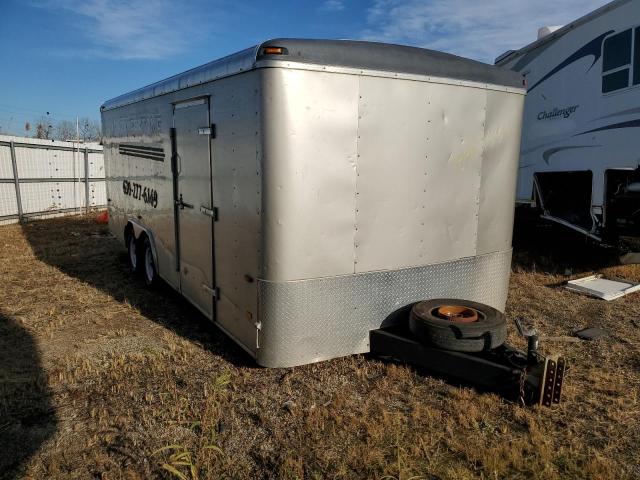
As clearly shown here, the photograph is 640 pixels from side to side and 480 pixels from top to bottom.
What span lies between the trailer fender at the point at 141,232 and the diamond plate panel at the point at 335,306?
3.01 m

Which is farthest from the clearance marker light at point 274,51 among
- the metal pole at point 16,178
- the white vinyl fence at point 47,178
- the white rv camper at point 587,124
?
the metal pole at point 16,178

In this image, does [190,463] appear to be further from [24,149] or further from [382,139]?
[24,149]

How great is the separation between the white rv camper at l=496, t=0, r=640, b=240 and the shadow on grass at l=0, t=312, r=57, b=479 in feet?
23.2

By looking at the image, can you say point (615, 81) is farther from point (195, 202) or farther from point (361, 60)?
point (195, 202)

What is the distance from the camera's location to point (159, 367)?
404 centimetres

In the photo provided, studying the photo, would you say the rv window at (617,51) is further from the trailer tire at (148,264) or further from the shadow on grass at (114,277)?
the trailer tire at (148,264)

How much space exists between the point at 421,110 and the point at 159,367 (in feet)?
10.3

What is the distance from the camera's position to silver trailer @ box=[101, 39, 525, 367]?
354 cm

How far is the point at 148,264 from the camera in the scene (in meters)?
6.67

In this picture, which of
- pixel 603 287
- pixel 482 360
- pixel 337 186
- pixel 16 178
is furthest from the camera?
pixel 16 178

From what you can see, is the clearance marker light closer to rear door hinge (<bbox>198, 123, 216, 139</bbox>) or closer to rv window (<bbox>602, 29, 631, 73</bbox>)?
rear door hinge (<bbox>198, 123, 216, 139</bbox>)

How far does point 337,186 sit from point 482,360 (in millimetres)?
1748

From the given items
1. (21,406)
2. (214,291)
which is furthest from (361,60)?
(21,406)

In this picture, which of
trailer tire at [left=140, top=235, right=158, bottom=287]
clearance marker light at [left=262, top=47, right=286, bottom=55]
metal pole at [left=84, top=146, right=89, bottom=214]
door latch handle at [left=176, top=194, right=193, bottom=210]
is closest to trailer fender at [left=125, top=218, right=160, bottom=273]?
trailer tire at [left=140, top=235, right=158, bottom=287]
